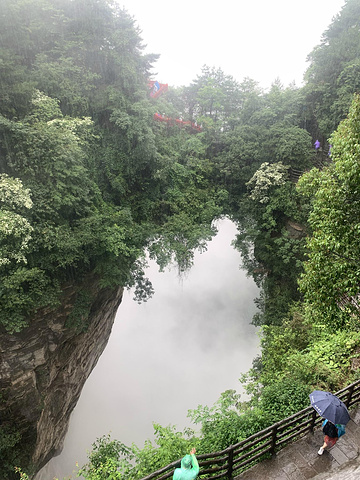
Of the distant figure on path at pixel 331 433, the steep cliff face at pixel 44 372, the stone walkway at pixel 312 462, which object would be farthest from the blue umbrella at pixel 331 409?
the steep cliff face at pixel 44 372

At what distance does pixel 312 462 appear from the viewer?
4.95 metres

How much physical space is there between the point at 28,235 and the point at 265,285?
11949mm

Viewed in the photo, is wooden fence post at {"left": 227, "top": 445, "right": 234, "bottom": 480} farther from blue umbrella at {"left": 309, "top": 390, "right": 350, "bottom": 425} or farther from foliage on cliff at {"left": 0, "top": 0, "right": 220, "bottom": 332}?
foliage on cliff at {"left": 0, "top": 0, "right": 220, "bottom": 332}

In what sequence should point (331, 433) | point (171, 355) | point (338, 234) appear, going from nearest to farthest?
point (331, 433)
point (338, 234)
point (171, 355)

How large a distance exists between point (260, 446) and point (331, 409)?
1.38 m

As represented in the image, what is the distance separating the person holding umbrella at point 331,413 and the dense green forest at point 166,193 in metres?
1.25

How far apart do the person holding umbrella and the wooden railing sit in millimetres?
394

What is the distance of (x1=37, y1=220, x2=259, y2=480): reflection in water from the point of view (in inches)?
873

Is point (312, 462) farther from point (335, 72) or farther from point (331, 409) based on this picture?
point (335, 72)

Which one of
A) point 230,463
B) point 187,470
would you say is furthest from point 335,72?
point 187,470

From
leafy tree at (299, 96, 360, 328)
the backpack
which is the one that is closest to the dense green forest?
leafy tree at (299, 96, 360, 328)

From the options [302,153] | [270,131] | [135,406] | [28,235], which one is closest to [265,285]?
[302,153]

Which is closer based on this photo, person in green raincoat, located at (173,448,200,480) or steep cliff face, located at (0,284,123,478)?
person in green raincoat, located at (173,448,200,480)

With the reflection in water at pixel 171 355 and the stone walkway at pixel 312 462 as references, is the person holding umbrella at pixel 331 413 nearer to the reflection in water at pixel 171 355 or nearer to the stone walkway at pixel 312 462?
the stone walkway at pixel 312 462
